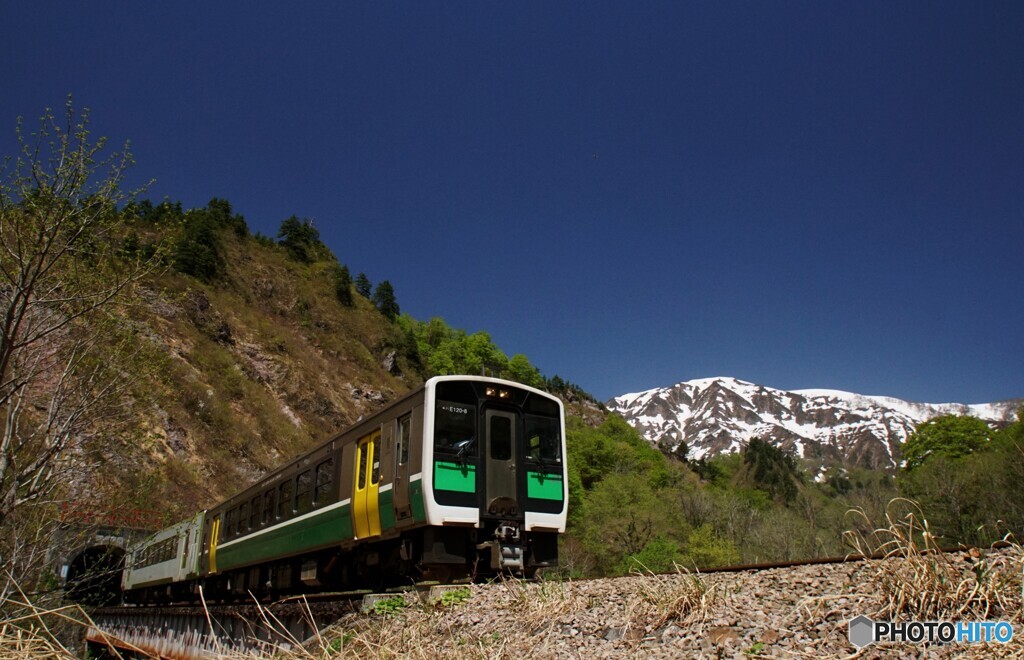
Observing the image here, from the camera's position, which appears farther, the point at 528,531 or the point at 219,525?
the point at 219,525

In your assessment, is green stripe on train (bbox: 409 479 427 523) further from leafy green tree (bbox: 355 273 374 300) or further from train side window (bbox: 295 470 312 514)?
leafy green tree (bbox: 355 273 374 300)

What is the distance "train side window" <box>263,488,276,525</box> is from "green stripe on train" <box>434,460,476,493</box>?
24.0ft

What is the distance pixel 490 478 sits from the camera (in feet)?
37.3

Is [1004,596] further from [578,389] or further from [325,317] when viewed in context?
[578,389]

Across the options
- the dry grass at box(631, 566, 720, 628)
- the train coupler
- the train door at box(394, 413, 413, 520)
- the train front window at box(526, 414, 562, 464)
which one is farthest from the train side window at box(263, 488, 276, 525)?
the dry grass at box(631, 566, 720, 628)

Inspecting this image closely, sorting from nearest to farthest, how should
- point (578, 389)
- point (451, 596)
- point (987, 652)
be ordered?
point (987, 652) → point (451, 596) → point (578, 389)

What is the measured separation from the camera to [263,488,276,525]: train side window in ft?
53.0

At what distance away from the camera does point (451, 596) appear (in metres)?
7.97

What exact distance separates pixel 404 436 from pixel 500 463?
1698mm

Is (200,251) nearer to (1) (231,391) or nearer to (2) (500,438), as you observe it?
(1) (231,391)

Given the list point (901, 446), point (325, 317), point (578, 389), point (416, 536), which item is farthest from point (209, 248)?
point (578, 389)

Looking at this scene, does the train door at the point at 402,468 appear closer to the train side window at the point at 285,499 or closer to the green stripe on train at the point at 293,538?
the green stripe on train at the point at 293,538

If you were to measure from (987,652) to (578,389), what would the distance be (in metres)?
156

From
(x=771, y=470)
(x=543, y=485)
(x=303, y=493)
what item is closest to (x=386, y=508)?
(x=543, y=485)
